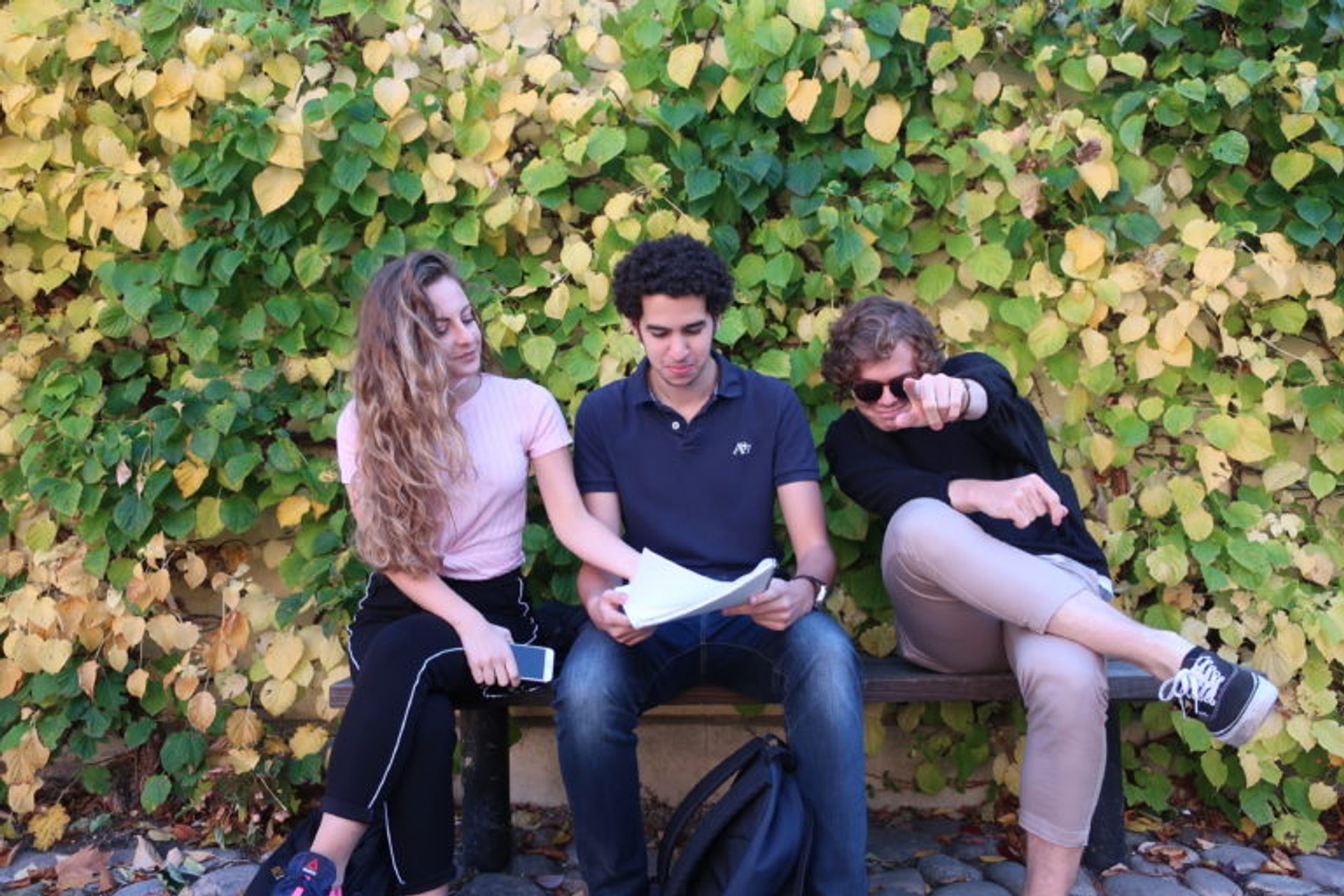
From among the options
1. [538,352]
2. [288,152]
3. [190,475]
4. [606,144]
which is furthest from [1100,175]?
[190,475]

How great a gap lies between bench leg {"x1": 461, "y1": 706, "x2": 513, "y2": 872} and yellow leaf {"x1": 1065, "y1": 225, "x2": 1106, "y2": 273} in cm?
160

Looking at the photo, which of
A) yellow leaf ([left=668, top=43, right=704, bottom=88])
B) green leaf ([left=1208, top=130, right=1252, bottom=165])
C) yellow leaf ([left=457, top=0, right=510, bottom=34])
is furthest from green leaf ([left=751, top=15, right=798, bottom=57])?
green leaf ([left=1208, top=130, right=1252, bottom=165])

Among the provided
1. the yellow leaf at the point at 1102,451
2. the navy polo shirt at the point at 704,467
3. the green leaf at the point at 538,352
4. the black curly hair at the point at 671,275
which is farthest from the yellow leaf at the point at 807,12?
the yellow leaf at the point at 1102,451

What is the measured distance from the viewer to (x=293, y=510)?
2.87 metres

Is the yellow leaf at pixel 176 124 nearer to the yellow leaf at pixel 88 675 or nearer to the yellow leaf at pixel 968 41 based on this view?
the yellow leaf at pixel 88 675

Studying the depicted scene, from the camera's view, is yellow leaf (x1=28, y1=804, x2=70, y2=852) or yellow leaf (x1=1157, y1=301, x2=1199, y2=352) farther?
yellow leaf (x1=28, y1=804, x2=70, y2=852)

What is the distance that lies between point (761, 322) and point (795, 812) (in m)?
1.16

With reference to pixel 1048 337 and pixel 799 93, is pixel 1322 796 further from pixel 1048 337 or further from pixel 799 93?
pixel 799 93

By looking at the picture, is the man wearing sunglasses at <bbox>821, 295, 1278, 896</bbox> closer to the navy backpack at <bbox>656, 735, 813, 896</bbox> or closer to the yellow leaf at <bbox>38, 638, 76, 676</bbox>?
the navy backpack at <bbox>656, 735, 813, 896</bbox>

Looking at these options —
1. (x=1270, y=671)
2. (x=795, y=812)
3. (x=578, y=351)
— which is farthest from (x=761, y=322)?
(x=1270, y=671)

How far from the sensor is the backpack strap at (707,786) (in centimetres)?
211

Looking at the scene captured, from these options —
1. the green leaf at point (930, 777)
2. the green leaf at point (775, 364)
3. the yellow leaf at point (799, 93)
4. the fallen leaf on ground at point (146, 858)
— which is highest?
the yellow leaf at point (799, 93)

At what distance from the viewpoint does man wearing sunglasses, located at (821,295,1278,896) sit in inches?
83.7

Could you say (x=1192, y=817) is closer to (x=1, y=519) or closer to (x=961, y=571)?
(x=961, y=571)
